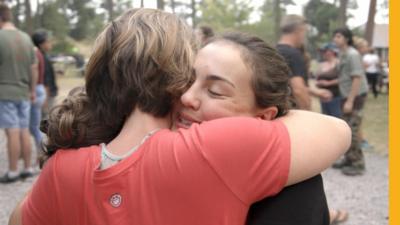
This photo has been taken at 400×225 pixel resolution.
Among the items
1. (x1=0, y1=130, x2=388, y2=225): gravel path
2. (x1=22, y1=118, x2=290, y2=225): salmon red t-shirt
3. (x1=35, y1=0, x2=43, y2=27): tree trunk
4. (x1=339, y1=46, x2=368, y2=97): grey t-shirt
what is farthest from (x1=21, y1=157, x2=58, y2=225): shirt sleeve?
(x1=35, y1=0, x2=43, y2=27): tree trunk

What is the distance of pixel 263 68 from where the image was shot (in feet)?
3.68

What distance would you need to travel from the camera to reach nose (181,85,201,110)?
3.70 ft

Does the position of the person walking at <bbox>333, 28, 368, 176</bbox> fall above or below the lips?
below

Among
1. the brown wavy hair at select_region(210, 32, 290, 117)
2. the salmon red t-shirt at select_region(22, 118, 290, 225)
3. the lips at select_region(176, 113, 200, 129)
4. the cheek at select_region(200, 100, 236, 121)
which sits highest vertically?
the brown wavy hair at select_region(210, 32, 290, 117)

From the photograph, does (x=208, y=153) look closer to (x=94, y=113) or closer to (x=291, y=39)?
(x=94, y=113)

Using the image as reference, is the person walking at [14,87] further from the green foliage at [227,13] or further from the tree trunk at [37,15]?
the green foliage at [227,13]

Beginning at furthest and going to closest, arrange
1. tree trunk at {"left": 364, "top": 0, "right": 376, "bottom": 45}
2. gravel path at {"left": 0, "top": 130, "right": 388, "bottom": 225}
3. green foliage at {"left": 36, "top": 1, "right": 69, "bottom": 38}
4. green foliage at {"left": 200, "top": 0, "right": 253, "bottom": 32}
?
green foliage at {"left": 36, "top": 1, "right": 69, "bottom": 38} → green foliage at {"left": 200, "top": 0, "right": 253, "bottom": 32} → tree trunk at {"left": 364, "top": 0, "right": 376, "bottom": 45} → gravel path at {"left": 0, "top": 130, "right": 388, "bottom": 225}

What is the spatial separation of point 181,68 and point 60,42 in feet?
151

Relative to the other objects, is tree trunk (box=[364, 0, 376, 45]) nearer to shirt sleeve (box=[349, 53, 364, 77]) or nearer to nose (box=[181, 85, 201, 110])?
shirt sleeve (box=[349, 53, 364, 77])

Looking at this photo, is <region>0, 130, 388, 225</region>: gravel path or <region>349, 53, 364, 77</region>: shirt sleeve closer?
<region>0, 130, 388, 225</region>: gravel path

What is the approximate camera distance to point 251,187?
39.8 inches

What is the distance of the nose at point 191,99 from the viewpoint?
3.70ft

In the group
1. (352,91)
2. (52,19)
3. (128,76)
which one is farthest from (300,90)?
(52,19)

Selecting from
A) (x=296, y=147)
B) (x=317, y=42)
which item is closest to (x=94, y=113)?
(x=296, y=147)
